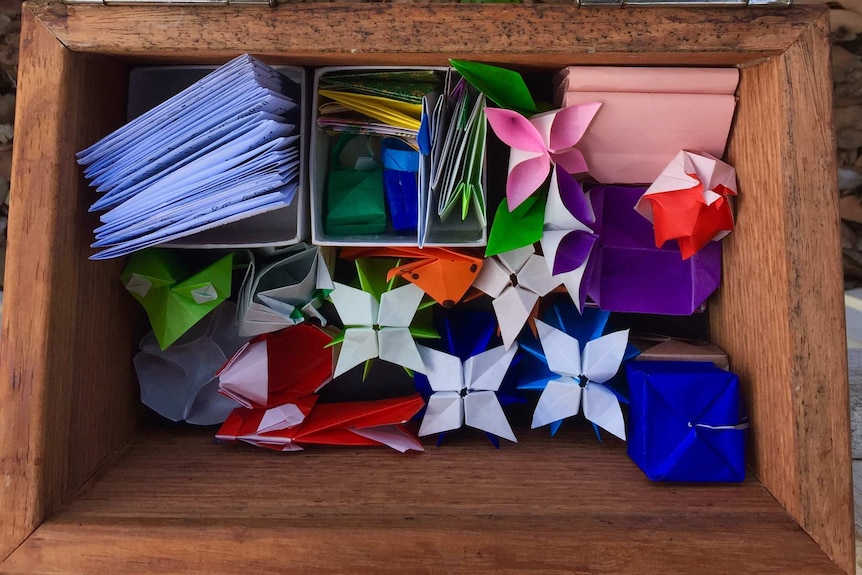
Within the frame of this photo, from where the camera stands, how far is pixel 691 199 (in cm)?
78

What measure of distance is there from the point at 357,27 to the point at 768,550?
816 millimetres

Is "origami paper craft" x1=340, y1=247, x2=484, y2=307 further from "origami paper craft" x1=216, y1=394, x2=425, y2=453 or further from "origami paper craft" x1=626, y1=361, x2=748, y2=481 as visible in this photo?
"origami paper craft" x1=626, y1=361, x2=748, y2=481

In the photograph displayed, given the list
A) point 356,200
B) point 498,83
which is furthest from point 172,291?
point 498,83

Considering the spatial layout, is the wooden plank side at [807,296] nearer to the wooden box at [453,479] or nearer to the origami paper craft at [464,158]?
the wooden box at [453,479]

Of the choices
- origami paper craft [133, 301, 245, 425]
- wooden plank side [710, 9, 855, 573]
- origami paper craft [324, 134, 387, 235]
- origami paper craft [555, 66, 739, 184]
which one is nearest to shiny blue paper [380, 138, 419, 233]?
origami paper craft [324, 134, 387, 235]

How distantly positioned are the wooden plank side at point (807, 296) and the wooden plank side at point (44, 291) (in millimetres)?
928

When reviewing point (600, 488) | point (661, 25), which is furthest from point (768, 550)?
point (661, 25)

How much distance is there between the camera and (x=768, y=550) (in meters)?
0.69

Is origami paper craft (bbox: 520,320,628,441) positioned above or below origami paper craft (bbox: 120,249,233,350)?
below

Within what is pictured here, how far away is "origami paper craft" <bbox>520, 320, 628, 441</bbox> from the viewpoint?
850 millimetres

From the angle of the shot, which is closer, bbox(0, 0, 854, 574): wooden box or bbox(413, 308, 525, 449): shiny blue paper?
bbox(0, 0, 854, 574): wooden box

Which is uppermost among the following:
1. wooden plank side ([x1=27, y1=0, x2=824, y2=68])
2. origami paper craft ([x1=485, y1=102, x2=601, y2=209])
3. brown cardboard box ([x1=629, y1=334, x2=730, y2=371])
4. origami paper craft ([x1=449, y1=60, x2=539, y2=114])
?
wooden plank side ([x1=27, y1=0, x2=824, y2=68])

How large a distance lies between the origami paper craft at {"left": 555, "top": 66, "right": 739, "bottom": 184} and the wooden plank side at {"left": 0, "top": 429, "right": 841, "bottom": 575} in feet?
1.53

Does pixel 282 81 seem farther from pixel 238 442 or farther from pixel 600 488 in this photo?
pixel 600 488
